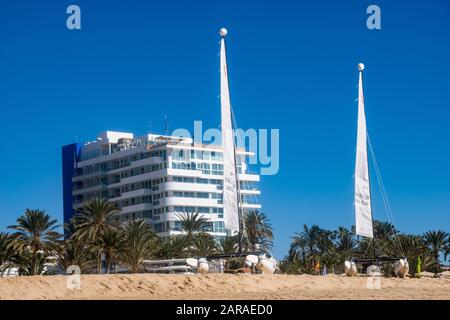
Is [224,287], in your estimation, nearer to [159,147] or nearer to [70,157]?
[159,147]

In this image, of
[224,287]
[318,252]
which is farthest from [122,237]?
[318,252]

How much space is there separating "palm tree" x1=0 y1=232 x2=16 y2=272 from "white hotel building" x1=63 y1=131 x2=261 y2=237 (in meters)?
47.2

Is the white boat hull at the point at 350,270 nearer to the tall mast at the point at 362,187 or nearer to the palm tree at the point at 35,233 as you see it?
the tall mast at the point at 362,187

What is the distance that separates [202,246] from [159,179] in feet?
122

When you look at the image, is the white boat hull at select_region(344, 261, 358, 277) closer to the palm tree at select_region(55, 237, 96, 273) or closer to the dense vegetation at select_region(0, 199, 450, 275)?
the dense vegetation at select_region(0, 199, 450, 275)

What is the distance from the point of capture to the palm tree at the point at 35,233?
5931 cm

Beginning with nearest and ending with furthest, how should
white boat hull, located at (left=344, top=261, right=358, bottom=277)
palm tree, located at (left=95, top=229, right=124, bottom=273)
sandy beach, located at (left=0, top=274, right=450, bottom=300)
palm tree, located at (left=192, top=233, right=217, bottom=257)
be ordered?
sandy beach, located at (left=0, top=274, right=450, bottom=300) → white boat hull, located at (left=344, top=261, right=358, bottom=277) → palm tree, located at (left=95, top=229, right=124, bottom=273) → palm tree, located at (left=192, top=233, right=217, bottom=257)

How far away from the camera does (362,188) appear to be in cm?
4091

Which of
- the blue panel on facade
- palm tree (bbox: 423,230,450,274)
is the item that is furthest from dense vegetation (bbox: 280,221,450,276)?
the blue panel on facade

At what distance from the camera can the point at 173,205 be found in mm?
107312

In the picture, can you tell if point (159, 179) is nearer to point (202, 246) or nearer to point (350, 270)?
point (202, 246)

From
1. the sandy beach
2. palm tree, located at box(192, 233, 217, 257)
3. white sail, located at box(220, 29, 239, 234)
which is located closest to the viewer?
the sandy beach

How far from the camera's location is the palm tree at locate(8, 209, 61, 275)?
59.3 meters

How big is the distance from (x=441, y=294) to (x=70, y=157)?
104 m
